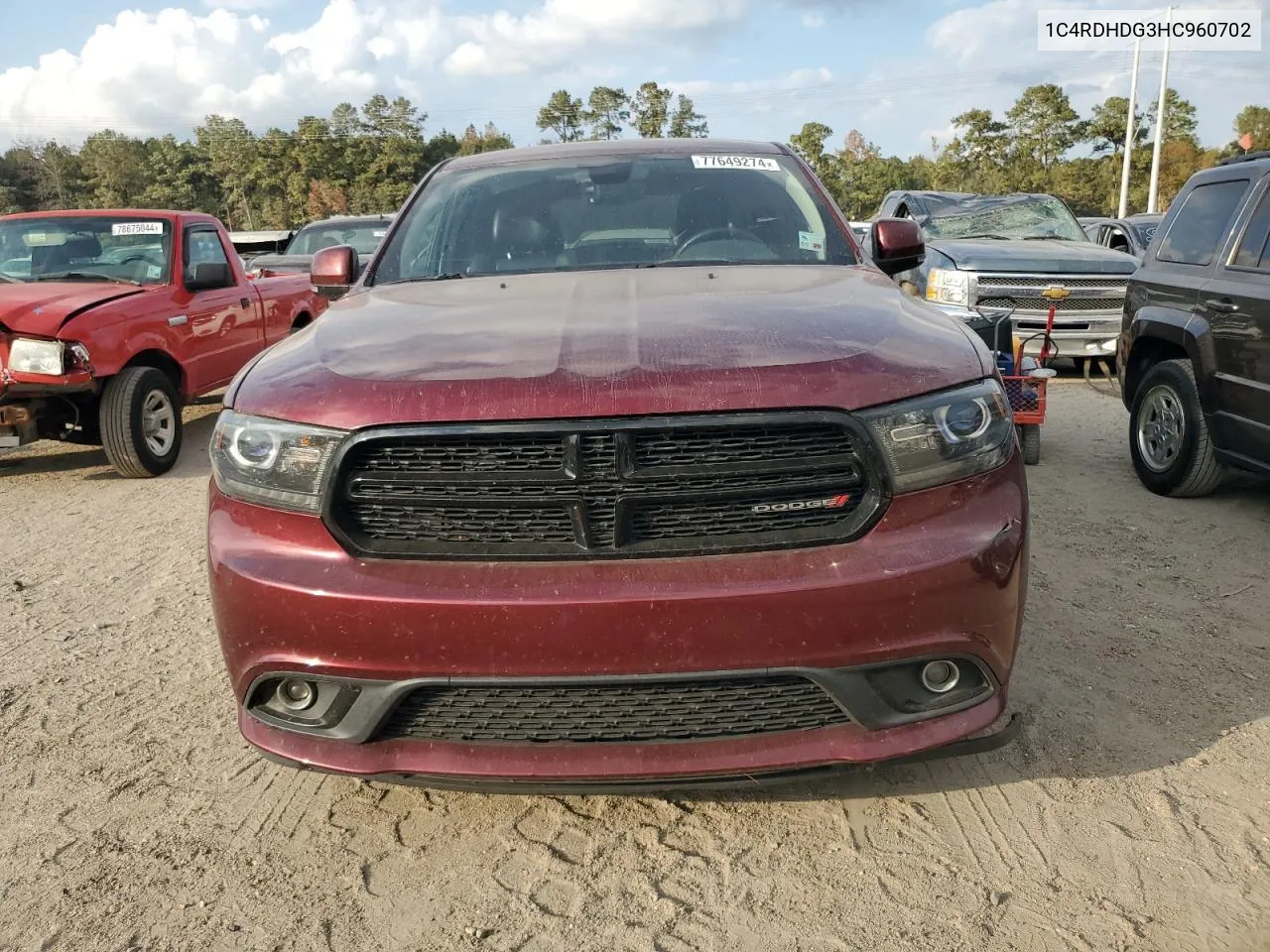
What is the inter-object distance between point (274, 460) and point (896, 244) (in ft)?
7.83

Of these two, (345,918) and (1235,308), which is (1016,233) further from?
(345,918)

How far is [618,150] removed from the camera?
3.87m

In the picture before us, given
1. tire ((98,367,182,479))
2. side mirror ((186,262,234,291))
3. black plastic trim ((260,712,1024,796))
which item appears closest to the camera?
black plastic trim ((260,712,1024,796))

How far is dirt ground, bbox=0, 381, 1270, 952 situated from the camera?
215 centimetres

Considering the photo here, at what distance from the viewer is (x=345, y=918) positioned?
2.21 m

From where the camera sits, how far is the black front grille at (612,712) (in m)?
2.12

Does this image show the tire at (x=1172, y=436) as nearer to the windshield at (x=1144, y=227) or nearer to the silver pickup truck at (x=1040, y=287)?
the silver pickup truck at (x=1040, y=287)

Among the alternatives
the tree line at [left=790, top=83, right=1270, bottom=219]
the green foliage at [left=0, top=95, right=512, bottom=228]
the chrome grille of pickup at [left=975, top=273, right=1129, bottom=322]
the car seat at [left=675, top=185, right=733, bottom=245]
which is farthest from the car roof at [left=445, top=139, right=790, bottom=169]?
the green foliage at [left=0, top=95, right=512, bottom=228]

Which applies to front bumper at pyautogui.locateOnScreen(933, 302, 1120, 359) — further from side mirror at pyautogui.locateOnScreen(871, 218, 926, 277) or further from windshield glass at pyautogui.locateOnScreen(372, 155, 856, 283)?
windshield glass at pyautogui.locateOnScreen(372, 155, 856, 283)

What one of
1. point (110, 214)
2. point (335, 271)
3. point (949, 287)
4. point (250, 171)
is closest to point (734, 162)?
point (335, 271)

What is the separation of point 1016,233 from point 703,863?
992 cm

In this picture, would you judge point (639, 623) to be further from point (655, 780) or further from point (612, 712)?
point (655, 780)

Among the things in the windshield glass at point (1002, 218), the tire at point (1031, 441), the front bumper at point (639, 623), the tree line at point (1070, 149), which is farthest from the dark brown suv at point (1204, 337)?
the tree line at point (1070, 149)

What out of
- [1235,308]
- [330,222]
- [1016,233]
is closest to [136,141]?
[330,222]
